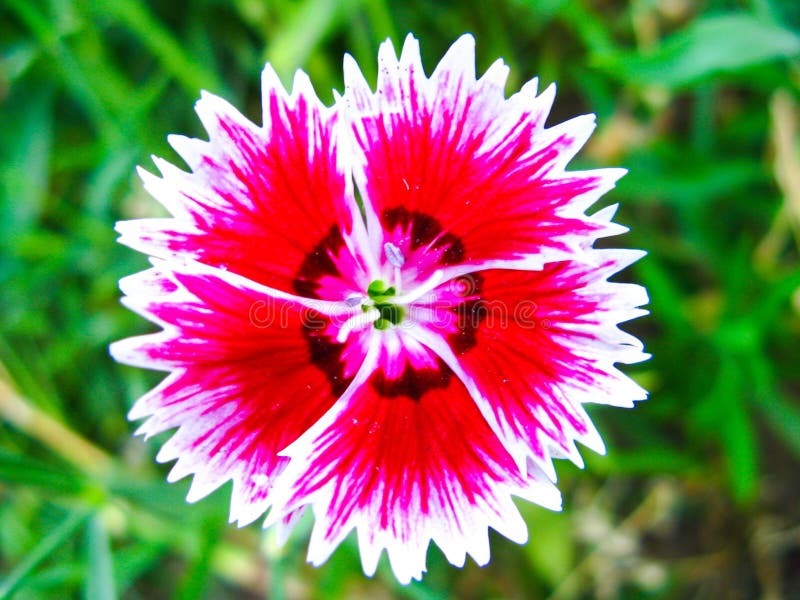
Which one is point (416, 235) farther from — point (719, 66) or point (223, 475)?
point (719, 66)

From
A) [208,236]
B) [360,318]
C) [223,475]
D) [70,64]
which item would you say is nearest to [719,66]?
[360,318]

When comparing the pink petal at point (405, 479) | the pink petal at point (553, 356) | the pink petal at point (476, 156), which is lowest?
the pink petal at point (405, 479)

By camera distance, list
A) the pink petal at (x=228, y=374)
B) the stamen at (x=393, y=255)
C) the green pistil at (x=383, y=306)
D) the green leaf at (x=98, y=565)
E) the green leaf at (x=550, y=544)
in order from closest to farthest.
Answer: the pink petal at (x=228, y=374) → the stamen at (x=393, y=255) → the green pistil at (x=383, y=306) → the green leaf at (x=98, y=565) → the green leaf at (x=550, y=544)

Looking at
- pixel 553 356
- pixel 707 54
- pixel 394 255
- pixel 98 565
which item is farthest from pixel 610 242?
pixel 98 565

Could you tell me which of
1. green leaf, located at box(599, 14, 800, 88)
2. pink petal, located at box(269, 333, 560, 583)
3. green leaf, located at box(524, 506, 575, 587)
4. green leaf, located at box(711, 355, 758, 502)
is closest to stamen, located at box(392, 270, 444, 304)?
pink petal, located at box(269, 333, 560, 583)

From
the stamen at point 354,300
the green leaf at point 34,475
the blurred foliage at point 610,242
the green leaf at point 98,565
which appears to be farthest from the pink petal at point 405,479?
the blurred foliage at point 610,242

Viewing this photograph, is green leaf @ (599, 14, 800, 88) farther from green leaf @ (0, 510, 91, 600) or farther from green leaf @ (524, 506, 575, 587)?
green leaf @ (0, 510, 91, 600)

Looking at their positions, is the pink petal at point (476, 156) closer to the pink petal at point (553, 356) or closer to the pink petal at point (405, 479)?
the pink petal at point (553, 356)
